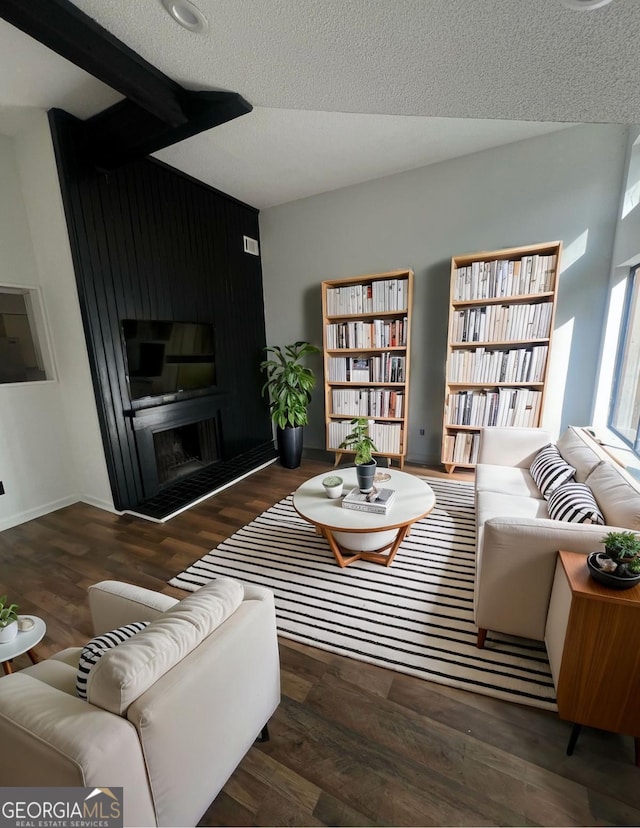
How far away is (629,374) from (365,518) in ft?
8.05

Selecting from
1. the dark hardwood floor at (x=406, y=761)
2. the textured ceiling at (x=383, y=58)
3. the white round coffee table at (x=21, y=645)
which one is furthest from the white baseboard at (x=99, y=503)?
the textured ceiling at (x=383, y=58)

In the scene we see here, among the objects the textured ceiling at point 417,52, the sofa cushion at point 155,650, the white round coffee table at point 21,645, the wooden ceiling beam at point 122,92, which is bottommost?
the white round coffee table at point 21,645

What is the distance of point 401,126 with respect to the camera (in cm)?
255

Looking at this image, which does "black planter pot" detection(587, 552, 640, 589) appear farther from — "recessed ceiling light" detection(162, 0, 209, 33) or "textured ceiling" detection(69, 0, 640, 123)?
"recessed ceiling light" detection(162, 0, 209, 33)

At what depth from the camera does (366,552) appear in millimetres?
2137

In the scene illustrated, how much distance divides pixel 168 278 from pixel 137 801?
3357 millimetres

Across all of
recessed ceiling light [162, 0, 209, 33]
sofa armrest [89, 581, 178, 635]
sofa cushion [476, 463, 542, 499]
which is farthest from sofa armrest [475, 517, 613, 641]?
recessed ceiling light [162, 0, 209, 33]

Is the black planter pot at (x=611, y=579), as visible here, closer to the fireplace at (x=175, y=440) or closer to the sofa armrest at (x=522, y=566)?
the sofa armrest at (x=522, y=566)

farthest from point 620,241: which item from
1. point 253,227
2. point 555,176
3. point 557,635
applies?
point 253,227

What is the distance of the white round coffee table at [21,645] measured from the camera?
1236mm

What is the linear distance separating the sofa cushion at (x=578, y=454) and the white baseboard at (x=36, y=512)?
3983 millimetres

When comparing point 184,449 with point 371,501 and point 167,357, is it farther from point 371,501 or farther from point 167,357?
point 371,501

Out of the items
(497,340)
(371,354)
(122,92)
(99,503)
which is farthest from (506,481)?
(99,503)

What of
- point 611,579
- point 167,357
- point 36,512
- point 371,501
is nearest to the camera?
point 611,579
